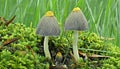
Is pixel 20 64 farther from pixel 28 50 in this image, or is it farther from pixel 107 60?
pixel 107 60

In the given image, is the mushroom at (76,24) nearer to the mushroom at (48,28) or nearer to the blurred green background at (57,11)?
the mushroom at (48,28)

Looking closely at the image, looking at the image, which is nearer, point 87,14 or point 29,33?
point 29,33

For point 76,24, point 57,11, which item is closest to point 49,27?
point 76,24

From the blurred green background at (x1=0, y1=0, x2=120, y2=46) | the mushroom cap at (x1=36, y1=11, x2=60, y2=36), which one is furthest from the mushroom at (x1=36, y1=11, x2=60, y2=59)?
the blurred green background at (x1=0, y1=0, x2=120, y2=46)

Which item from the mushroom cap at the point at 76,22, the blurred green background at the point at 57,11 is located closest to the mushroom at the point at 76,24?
the mushroom cap at the point at 76,22

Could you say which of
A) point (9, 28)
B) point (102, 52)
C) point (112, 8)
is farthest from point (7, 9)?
point (102, 52)

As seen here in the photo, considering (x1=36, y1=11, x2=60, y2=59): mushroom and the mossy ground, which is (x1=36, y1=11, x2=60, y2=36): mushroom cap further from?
the mossy ground

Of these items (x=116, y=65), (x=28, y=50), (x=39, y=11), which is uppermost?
(x=39, y=11)
